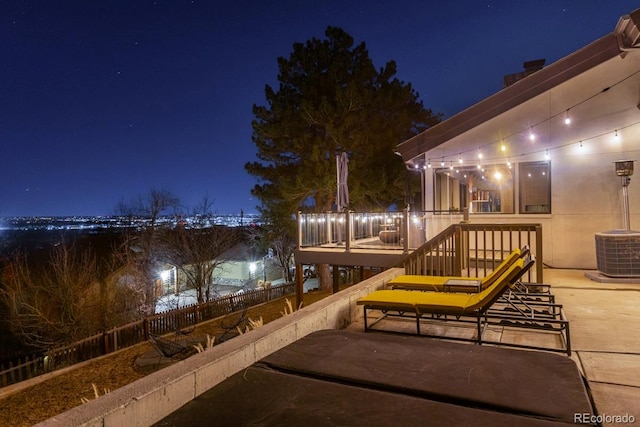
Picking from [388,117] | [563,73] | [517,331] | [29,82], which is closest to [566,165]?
[563,73]

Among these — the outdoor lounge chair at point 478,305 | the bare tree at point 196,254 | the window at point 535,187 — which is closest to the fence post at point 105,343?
the bare tree at point 196,254

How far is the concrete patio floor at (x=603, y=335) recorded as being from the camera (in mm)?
2841

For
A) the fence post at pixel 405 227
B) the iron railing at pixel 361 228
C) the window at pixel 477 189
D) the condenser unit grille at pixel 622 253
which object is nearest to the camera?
the condenser unit grille at pixel 622 253

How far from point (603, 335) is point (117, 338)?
1358cm

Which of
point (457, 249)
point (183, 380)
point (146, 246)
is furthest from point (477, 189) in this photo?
point (146, 246)

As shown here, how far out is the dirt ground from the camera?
27.6ft

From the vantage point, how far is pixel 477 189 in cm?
992

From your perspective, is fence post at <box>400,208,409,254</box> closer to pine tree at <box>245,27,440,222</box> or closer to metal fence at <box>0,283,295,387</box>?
metal fence at <box>0,283,295,387</box>

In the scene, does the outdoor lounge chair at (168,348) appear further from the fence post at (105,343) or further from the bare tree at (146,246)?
the bare tree at (146,246)

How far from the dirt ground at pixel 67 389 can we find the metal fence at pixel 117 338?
865 millimetres

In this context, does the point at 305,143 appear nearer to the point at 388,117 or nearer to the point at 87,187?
the point at 388,117

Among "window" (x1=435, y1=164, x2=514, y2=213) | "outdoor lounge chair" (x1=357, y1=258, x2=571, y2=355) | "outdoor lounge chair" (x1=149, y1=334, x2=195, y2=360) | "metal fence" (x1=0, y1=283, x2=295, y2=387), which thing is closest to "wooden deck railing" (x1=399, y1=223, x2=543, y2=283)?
"outdoor lounge chair" (x1=357, y1=258, x2=571, y2=355)

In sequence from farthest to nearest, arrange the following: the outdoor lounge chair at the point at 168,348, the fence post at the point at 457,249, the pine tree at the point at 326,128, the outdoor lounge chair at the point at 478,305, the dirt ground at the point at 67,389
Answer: the pine tree at the point at 326,128 → the outdoor lounge chair at the point at 168,348 → the dirt ground at the point at 67,389 → the fence post at the point at 457,249 → the outdoor lounge chair at the point at 478,305

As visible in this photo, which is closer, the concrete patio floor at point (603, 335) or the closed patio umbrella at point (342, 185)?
the concrete patio floor at point (603, 335)
